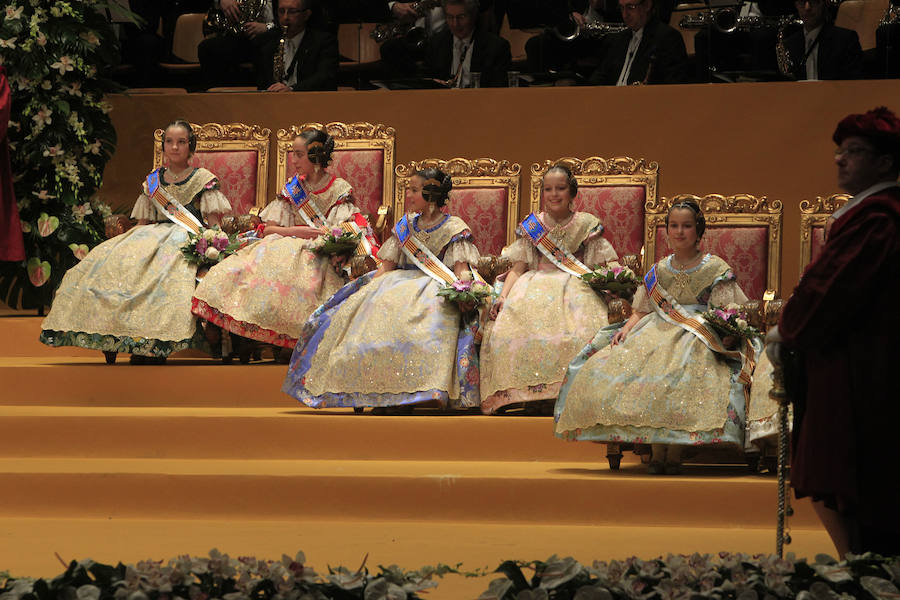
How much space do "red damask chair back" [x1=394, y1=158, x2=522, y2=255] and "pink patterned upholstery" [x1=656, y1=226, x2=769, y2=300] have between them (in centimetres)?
109

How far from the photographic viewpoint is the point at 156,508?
5000 mm

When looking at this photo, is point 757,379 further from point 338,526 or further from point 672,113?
point 672,113

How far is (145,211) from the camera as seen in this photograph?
22.6 ft

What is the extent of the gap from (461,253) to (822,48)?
242cm

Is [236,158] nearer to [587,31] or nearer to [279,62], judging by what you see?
[279,62]

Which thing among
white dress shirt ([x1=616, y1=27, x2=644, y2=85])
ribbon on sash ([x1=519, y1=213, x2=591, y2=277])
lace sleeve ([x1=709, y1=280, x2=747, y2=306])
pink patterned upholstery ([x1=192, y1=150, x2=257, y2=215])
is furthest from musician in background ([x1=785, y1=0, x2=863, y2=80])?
pink patterned upholstery ([x1=192, y1=150, x2=257, y2=215])

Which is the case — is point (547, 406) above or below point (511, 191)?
below

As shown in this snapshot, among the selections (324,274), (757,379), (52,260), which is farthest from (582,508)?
(52,260)

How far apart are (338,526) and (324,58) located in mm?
3785

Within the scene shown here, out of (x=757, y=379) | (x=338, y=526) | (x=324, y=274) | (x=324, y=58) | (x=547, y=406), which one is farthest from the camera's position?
(x=324, y=58)

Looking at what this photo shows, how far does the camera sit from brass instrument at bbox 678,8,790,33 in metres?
7.25

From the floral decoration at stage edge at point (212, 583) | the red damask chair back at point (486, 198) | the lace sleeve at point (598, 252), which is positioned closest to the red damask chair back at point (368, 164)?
the red damask chair back at point (486, 198)

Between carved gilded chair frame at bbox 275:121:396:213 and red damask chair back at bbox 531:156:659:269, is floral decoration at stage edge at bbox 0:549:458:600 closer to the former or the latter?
red damask chair back at bbox 531:156:659:269

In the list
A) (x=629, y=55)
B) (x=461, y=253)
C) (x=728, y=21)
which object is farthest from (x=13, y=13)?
(x=728, y=21)
